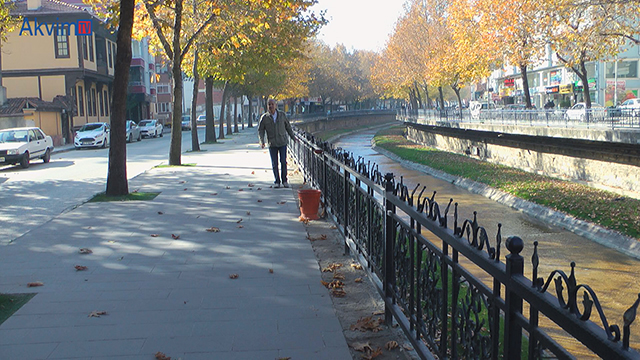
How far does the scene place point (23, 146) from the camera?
23.0 m

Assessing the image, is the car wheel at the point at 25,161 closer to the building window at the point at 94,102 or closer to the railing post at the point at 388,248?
the railing post at the point at 388,248

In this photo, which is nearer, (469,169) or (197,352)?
(197,352)

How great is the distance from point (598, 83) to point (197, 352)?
57515 millimetres

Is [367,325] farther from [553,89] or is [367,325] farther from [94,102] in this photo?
[553,89]

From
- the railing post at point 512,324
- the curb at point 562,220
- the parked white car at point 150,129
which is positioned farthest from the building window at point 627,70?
the railing post at point 512,324

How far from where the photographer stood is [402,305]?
15.2ft

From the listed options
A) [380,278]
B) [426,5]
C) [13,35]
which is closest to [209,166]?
[380,278]

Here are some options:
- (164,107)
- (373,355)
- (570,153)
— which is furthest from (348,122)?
(373,355)

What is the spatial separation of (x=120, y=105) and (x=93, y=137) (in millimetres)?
24607

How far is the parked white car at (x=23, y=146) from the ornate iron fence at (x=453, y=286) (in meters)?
18.3

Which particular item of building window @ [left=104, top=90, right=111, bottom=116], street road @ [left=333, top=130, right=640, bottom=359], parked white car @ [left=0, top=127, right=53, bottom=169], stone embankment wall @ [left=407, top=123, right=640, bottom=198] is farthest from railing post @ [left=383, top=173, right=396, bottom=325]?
building window @ [left=104, top=90, right=111, bottom=116]

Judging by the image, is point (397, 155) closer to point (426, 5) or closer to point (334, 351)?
point (426, 5)

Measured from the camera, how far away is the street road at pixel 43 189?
10.8m

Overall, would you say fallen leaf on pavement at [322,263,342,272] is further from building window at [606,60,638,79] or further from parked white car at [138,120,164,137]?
building window at [606,60,638,79]
